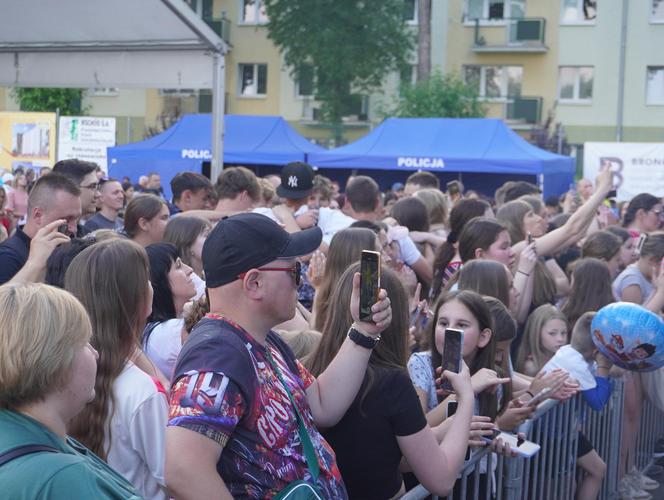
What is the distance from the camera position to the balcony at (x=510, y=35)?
34969mm

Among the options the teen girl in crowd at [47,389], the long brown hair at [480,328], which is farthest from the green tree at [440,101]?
the teen girl in crowd at [47,389]

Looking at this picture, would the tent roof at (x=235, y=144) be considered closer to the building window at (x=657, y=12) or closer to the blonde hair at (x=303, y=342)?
the blonde hair at (x=303, y=342)

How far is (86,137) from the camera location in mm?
17156

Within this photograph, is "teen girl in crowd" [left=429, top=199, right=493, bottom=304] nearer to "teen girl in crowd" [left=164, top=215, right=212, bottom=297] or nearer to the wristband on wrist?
"teen girl in crowd" [left=164, top=215, right=212, bottom=297]

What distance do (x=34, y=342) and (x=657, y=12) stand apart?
35.7 meters

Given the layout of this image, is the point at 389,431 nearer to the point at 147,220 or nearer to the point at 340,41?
the point at 147,220

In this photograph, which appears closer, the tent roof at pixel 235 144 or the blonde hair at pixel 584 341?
the blonde hair at pixel 584 341

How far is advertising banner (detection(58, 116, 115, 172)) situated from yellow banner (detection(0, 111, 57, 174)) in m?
0.38

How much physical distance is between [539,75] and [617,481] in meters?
31.4

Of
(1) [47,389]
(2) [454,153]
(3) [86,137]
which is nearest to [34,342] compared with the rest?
(1) [47,389]

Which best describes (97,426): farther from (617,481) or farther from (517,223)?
(517,223)

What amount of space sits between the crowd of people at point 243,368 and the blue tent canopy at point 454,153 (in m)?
12.7

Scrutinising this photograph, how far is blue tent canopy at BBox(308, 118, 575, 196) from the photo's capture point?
59.4 ft

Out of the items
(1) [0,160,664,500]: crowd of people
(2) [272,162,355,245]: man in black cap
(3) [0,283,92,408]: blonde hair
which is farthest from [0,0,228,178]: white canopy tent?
(3) [0,283,92,408]: blonde hair
